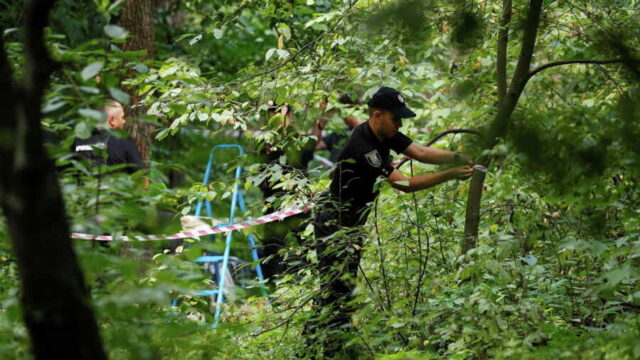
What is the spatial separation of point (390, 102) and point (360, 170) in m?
0.49

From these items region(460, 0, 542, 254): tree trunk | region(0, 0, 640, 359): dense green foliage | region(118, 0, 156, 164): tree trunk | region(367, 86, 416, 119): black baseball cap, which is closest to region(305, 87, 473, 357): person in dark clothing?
region(367, 86, 416, 119): black baseball cap

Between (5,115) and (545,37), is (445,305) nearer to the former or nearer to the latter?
(5,115)

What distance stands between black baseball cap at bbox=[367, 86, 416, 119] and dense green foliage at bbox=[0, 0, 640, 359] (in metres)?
0.22

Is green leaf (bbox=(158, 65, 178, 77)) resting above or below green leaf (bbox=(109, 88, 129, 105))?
above

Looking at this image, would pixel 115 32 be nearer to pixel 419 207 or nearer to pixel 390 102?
pixel 390 102

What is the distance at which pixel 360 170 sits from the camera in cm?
479

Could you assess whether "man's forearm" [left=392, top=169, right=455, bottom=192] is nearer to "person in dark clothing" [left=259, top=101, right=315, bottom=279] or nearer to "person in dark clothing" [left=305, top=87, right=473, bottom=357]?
"person in dark clothing" [left=305, top=87, right=473, bottom=357]

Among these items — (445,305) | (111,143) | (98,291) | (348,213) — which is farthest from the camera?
(111,143)

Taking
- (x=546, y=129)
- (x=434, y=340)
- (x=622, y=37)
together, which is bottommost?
(x=434, y=340)

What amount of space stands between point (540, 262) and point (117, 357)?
298cm

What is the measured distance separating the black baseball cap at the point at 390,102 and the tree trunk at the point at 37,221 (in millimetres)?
2948

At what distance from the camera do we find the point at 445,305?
12.9ft

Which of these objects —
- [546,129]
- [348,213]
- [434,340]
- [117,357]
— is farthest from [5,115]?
[348,213]

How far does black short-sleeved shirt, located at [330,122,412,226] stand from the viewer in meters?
4.78
